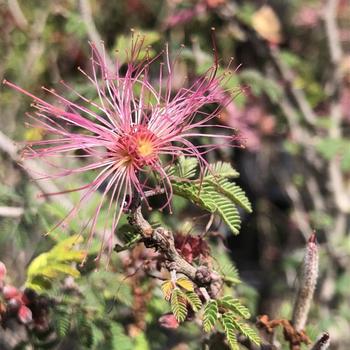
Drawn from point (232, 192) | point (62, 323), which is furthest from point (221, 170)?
point (62, 323)

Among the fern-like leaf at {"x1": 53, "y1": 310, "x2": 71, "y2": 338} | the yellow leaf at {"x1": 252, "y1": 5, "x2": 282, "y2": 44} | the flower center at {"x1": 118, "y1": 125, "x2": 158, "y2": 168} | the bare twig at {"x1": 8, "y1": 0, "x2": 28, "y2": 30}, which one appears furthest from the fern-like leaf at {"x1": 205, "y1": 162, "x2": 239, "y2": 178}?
the bare twig at {"x1": 8, "y1": 0, "x2": 28, "y2": 30}

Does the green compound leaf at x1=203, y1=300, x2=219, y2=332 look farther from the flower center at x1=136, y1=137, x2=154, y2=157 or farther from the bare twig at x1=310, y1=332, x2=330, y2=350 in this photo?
the flower center at x1=136, y1=137, x2=154, y2=157

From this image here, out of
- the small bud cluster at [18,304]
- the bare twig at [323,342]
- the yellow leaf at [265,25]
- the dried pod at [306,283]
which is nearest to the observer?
the bare twig at [323,342]

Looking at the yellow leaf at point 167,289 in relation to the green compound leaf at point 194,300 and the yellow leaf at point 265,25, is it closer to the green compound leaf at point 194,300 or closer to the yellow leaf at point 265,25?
the green compound leaf at point 194,300

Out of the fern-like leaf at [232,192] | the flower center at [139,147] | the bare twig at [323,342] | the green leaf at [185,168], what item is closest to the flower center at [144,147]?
the flower center at [139,147]

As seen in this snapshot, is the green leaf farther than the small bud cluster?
No

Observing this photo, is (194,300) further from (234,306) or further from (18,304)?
(18,304)

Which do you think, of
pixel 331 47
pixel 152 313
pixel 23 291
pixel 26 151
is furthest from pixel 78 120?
pixel 331 47
